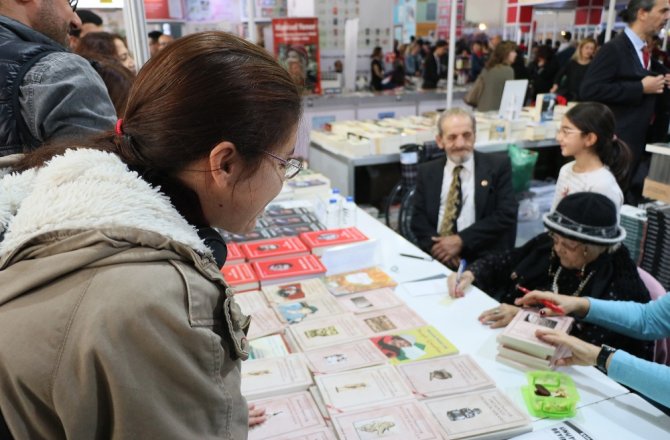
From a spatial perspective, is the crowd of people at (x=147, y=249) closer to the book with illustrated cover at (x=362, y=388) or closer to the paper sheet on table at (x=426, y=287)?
the book with illustrated cover at (x=362, y=388)

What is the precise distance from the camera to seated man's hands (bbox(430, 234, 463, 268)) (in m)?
2.87

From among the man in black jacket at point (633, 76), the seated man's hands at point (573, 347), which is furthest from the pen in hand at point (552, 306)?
the man in black jacket at point (633, 76)

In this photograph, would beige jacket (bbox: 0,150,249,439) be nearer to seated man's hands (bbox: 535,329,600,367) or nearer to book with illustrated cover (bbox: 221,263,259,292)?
seated man's hands (bbox: 535,329,600,367)

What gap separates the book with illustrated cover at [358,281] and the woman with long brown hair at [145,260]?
117 centimetres

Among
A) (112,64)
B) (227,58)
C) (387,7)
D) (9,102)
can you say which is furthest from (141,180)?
(387,7)

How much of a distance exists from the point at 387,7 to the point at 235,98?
686 cm

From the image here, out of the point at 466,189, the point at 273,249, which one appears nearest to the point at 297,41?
the point at 466,189

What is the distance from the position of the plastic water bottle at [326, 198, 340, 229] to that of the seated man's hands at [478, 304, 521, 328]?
106 cm

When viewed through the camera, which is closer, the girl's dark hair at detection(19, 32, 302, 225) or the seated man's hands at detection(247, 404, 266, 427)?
the girl's dark hair at detection(19, 32, 302, 225)

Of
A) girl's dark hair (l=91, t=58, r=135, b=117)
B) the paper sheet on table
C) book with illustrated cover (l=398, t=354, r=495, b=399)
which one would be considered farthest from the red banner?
book with illustrated cover (l=398, t=354, r=495, b=399)

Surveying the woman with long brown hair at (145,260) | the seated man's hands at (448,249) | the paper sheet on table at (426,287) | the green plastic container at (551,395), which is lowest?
the seated man's hands at (448,249)

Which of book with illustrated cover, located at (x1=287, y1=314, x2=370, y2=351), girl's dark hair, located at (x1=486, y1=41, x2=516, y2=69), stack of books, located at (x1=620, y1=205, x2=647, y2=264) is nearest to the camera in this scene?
book with illustrated cover, located at (x1=287, y1=314, x2=370, y2=351)

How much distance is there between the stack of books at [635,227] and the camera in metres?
3.09

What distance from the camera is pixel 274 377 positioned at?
1.39m
